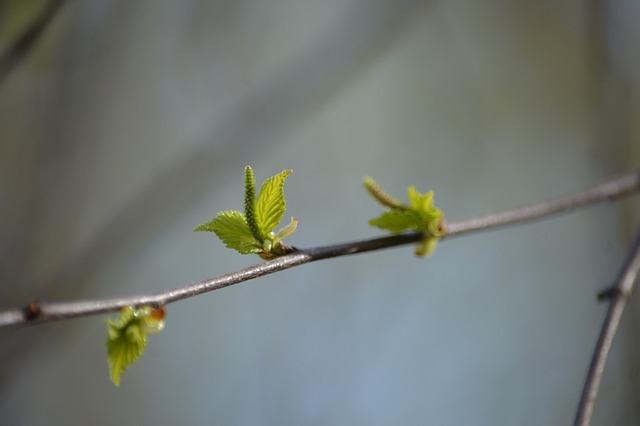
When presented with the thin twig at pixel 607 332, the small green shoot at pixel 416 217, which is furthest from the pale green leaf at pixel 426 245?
the thin twig at pixel 607 332

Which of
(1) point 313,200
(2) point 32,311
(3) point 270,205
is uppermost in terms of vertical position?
(1) point 313,200

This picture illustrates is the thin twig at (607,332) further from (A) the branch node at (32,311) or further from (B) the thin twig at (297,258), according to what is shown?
(A) the branch node at (32,311)

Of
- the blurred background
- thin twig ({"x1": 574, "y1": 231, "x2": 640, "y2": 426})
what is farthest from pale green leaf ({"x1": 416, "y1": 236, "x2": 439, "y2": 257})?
the blurred background

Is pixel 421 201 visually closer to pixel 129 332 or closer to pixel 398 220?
pixel 398 220

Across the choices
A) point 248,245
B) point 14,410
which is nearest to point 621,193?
point 248,245

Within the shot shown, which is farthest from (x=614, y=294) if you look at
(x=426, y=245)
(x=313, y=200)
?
(x=313, y=200)

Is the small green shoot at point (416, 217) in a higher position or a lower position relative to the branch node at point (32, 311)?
higher

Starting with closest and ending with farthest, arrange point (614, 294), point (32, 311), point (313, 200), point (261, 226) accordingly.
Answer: point (32, 311) → point (261, 226) → point (614, 294) → point (313, 200)
